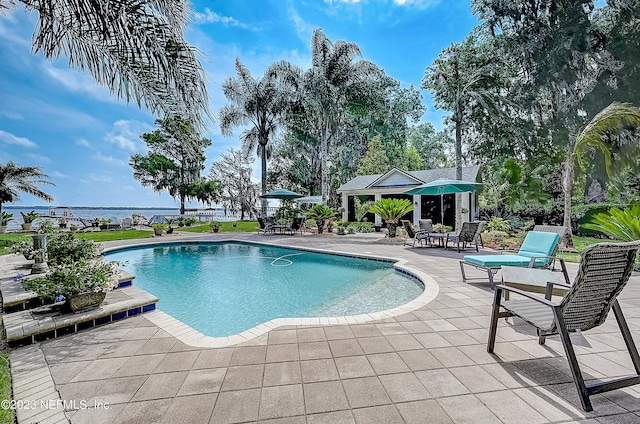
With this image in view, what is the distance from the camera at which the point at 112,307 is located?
13.3ft

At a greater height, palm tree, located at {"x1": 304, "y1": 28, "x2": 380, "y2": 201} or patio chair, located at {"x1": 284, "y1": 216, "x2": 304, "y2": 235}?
palm tree, located at {"x1": 304, "y1": 28, "x2": 380, "y2": 201}

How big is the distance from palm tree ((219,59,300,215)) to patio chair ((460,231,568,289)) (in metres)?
17.3

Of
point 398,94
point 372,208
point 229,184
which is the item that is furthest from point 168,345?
point 398,94

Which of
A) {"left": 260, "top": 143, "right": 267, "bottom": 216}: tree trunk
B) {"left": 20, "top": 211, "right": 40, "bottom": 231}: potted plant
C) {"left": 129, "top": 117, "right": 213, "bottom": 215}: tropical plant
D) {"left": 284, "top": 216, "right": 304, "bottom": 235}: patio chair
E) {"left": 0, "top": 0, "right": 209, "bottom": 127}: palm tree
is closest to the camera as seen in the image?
{"left": 0, "top": 0, "right": 209, "bottom": 127}: palm tree

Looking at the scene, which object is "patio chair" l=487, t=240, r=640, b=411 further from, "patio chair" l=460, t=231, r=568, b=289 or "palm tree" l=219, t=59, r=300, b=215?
"palm tree" l=219, t=59, r=300, b=215

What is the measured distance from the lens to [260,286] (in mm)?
7258

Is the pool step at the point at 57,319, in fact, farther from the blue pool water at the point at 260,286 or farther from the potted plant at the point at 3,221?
the potted plant at the point at 3,221

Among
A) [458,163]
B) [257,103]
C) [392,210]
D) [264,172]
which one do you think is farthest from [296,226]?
[257,103]

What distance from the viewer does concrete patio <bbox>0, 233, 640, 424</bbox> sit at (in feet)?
6.89

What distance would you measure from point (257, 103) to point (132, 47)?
17569mm

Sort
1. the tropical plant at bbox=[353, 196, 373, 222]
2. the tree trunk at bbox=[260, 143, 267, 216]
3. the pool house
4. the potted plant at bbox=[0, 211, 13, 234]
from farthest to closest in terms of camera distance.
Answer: the tree trunk at bbox=[260, 143, 267, 216] < the tropical plant at bbox=[353, 196, 373, 222] < the pool house < the potted plant at bbox=[0, 211, 13, 234]

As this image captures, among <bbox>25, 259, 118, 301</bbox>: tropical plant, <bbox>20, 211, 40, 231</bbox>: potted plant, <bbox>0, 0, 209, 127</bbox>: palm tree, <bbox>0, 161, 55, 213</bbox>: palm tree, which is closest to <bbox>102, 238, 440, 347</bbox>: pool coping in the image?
<bbox>25, 259, 118, 301</bbox>: tropical plant

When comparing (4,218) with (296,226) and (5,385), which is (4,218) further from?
(5,385)

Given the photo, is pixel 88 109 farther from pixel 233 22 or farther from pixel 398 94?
pixel 398 94
